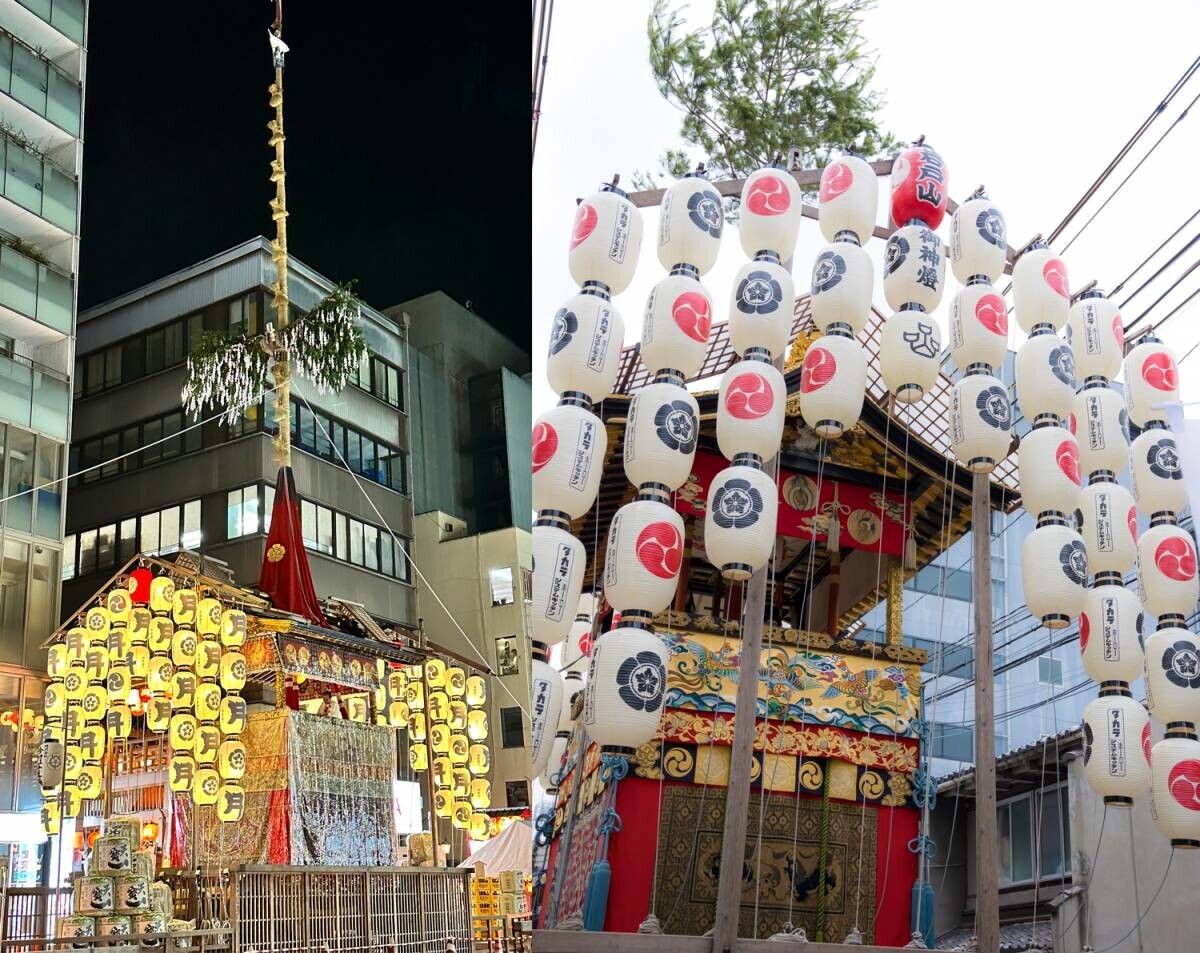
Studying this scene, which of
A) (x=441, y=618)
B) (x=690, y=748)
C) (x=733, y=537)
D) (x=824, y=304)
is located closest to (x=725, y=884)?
(x=690, y=748)

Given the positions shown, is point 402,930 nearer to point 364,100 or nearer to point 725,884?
point 725,884

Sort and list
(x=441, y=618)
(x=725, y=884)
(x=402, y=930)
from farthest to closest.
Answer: (x=725, y=884), (x=402, y=930), (x=441, y=618)

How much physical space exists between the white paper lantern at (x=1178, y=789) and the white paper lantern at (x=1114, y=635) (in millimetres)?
315

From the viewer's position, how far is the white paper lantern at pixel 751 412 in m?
4.17

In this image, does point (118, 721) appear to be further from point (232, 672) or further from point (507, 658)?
point (507, 658)

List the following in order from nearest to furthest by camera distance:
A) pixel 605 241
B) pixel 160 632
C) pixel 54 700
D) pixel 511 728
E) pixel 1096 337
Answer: pixel 54 700, pixel 160 632, pixel 511 728, pixel 605 241, pixel 1096 337

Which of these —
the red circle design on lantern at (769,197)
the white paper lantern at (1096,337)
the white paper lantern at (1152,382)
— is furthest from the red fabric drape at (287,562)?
the white paper lantern at (1152,382)

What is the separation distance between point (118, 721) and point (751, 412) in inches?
89.0

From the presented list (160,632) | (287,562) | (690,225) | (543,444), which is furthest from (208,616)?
(690,225)

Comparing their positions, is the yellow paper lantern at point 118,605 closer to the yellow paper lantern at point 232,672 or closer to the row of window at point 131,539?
the row of window at point 131,539

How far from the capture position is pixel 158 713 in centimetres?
311

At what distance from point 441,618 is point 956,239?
118 inches

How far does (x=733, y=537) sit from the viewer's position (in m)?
4.00

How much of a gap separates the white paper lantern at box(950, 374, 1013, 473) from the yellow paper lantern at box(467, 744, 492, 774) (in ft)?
8.03
